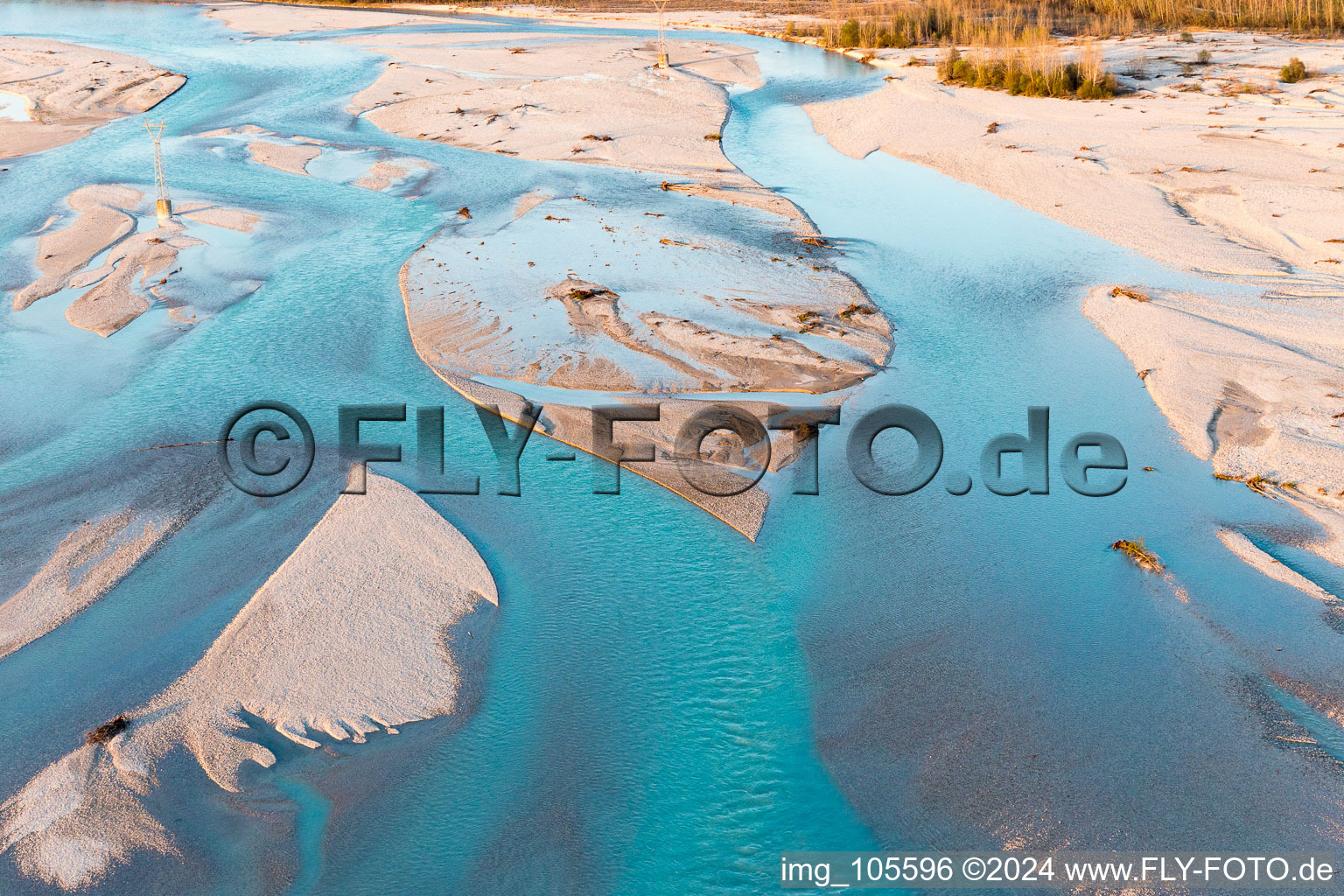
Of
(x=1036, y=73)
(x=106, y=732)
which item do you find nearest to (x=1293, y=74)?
(x=1036, y=73)

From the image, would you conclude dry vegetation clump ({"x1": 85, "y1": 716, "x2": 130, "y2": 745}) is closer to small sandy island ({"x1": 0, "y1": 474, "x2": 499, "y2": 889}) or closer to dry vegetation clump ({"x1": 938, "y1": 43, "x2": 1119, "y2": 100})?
small sandy island ({"x1": 0, "y1": 474, "x2": 499, "y2": 889})

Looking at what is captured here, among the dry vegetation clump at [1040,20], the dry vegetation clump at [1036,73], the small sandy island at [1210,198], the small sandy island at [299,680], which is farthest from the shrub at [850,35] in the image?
the small sandy island at [299,680]

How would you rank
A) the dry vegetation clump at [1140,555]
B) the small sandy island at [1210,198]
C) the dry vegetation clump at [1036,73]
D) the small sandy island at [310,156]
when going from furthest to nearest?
1. the dry vegetation clump at [1036,73]
2. the small sandy island at [310,156]
3. the small sandy island at [1210,198]
4. the dry vegetation clump at [1140,555]

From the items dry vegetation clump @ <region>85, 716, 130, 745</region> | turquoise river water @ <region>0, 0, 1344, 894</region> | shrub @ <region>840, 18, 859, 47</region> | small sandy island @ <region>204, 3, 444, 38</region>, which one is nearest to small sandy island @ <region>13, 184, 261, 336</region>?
turquoise river water @ <region>0, 0, 1344, 894</region>

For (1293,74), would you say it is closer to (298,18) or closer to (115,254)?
(115,254)

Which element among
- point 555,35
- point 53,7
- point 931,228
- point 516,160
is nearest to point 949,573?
point 931,228

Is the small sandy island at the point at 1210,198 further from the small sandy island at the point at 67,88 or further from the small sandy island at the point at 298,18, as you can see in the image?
the small sandy island at the point at 298,18

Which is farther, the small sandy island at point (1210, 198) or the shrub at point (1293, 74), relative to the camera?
the shrub at point (1293, 74)
